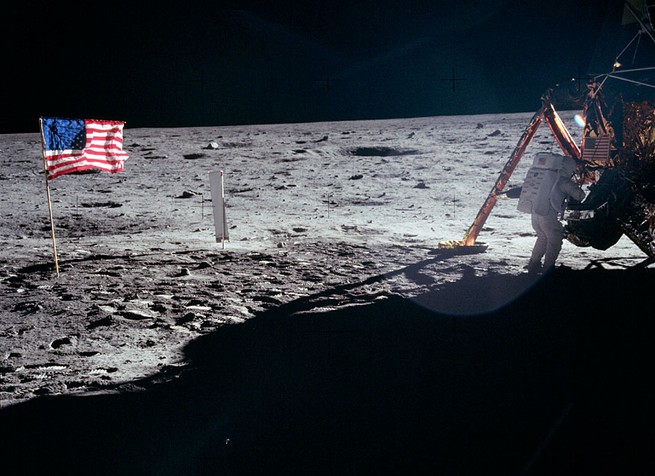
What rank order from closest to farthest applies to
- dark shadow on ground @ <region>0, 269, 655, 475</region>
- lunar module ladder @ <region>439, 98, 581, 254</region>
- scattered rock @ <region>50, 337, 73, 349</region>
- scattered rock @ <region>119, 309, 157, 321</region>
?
dark shadow on ground @ <region>0, 269, 655, 475</region> → scattered rock @ <region>50, 337, 73, 349</region> → scattered rock @ <region>119, 309, 157, 321</region> → lunar module ladder @ <region>439, 98, 581, 254</region>

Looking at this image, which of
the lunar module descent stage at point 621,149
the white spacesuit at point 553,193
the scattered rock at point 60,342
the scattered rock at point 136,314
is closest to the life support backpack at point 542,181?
the white spacesuit at point 553,193

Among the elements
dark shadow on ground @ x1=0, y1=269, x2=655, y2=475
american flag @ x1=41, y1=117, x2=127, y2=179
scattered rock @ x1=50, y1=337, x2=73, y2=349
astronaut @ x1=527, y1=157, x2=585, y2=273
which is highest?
american flag @ x1=41, y1=117, x2=127, y2=179

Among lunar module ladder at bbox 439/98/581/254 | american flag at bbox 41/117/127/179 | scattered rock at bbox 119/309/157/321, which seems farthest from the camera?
american flag at bbox 41/117/127/179

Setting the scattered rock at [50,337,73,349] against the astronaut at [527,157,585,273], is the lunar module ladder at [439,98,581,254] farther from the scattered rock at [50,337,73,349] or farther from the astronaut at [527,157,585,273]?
the scattered rock at [50,337,73,349]

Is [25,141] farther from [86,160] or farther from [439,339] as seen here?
[439,339]

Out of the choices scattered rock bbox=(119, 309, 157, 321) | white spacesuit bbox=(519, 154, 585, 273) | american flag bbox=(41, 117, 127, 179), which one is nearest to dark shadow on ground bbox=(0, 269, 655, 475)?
scattered rock bbox=(119, 309, 157, 321)

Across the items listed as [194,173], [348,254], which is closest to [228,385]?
[348,254]

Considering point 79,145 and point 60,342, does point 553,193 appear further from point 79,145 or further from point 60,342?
point 79,145
